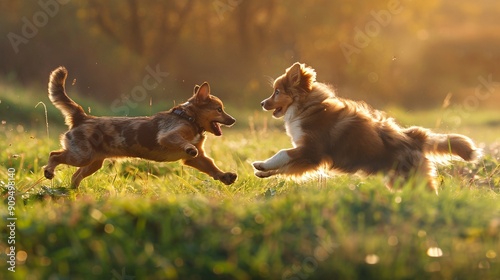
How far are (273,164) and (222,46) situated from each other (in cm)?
1736

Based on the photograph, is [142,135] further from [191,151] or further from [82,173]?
[82,173]

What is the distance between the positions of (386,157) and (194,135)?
2.10m

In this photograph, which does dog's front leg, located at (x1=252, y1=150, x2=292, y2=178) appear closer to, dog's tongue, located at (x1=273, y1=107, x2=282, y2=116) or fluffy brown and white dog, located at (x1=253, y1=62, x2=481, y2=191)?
fluffy brown and white dog, located at (x1=253, y1=62, x2=481, y2=191)

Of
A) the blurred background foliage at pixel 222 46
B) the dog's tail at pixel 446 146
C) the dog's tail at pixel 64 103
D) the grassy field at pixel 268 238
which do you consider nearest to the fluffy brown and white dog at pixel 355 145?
the dog's tail at pixel 446 146

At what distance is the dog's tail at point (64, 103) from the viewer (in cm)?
745

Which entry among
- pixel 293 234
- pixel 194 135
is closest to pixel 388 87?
pixel 194 135

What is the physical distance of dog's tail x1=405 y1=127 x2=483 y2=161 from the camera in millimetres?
6945

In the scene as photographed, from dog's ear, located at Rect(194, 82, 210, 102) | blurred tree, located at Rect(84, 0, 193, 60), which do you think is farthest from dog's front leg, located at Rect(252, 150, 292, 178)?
blurred tree, located at Rect(84, 0, 193, 60)

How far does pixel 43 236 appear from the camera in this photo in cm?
475

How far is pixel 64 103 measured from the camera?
749 cm

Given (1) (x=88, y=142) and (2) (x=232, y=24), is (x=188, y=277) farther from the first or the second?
(2) (x=232, y=24)

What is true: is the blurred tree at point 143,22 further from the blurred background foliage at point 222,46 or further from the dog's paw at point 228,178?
the dog's paw at point 228,178

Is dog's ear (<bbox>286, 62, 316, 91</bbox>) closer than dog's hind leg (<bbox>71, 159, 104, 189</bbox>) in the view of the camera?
Yes

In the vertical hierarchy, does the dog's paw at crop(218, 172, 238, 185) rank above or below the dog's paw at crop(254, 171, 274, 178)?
below
